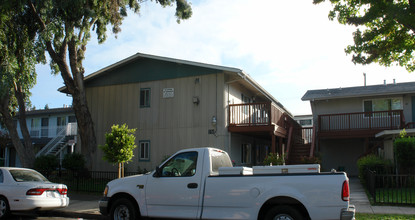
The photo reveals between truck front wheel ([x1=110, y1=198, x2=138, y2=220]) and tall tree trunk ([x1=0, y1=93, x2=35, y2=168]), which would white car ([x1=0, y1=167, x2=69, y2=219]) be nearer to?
truck front wheel ([x1=110, y1=198, x2=138, y2=220])

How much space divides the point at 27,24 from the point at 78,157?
7497mm

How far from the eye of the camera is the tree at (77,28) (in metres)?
17.4

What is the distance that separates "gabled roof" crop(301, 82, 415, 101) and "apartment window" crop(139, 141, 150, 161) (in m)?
10.6

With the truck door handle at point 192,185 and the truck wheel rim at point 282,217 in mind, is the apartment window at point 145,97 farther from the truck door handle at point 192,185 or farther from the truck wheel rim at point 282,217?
the truck wheel rim at point 282,217

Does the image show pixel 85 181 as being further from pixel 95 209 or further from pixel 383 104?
pixel 383 104

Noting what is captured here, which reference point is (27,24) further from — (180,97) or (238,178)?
(238,178)

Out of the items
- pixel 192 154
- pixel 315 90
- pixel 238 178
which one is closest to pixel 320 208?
pixel 238 178

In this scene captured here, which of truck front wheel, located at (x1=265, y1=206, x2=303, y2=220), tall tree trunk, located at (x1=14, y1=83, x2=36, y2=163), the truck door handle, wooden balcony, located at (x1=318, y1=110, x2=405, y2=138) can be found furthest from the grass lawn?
tall tree trunk, located at (x1=14, y1=83, x2=36, y2=163)

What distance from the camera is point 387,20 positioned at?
590 inches

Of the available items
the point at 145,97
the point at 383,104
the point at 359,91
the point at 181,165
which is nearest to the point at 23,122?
the point at 145,97

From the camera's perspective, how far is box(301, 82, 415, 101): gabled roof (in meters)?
21.9

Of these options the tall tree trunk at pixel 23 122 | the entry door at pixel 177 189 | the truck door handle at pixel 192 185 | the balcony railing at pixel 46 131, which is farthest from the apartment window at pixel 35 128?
the truck door handle at pixel 192 185

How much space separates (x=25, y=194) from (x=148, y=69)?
11248 mm

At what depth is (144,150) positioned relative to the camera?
1970cm
